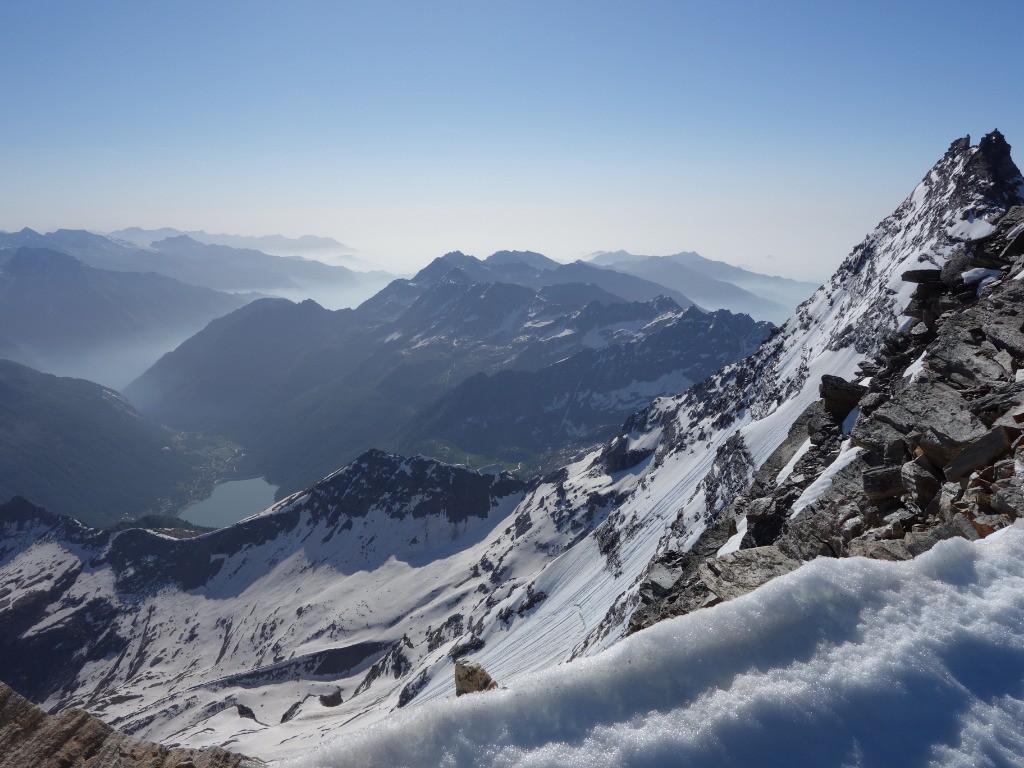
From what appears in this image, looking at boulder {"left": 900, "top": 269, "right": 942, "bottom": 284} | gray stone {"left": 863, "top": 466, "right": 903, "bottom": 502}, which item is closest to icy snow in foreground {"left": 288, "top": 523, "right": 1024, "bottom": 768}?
gray stone {"left": 863, "top": 466, "right": 903, "bottom": 502}

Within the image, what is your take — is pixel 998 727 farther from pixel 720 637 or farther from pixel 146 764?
pixel 146 764

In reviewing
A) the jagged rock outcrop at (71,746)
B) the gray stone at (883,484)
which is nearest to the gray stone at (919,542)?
the gray stone at (883,484)

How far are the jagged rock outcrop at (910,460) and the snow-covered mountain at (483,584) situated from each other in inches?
81.7

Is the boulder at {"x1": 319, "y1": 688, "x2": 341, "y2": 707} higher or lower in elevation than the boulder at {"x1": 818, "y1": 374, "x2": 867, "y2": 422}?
lower

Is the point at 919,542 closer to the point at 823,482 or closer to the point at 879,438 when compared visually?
the point at 879,438

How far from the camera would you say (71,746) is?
1149cm

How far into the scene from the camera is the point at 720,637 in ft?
30.7

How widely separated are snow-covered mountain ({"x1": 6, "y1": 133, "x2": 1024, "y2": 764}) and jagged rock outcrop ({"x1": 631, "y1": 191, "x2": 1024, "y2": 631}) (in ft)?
6.81

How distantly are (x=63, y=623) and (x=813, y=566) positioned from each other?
216548 millimetres

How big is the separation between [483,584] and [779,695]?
133 metres

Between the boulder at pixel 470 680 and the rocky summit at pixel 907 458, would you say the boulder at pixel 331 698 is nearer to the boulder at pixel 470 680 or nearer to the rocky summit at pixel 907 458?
the rocky summit at pixel 907 458

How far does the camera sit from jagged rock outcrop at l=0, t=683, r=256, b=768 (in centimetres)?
1087

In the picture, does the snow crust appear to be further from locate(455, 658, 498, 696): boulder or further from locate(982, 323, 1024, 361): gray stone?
locate(455, 658, 498, 696): boulder

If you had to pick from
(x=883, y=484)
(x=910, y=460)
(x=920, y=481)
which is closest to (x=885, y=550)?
(x=920, y=481)
